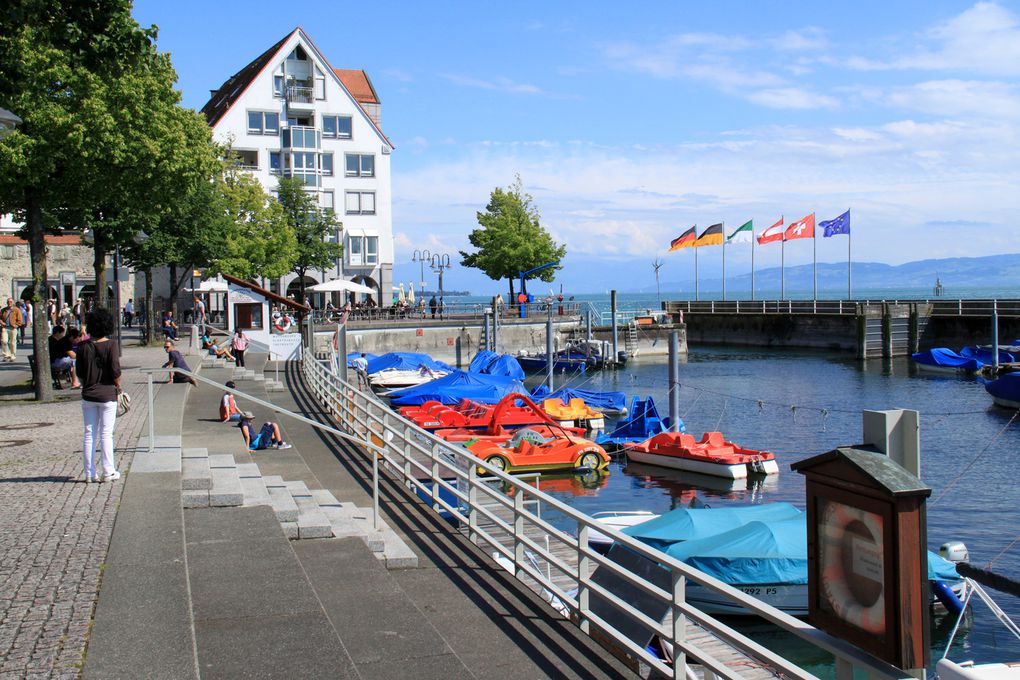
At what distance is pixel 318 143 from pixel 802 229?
3935 cm

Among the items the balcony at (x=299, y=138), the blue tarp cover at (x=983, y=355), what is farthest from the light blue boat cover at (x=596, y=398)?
the balcony at (x=299, y=138)

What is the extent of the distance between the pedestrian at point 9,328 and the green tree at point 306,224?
3383cm

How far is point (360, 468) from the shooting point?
17359 millimetres

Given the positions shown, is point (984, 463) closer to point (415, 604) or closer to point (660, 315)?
point (415, 604)

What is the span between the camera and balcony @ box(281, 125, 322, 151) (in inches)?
2960

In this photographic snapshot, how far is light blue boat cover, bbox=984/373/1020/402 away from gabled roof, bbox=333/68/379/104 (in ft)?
179

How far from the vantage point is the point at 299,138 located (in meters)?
75.3

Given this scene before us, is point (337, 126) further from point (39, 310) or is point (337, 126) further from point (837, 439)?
point (39, 310)

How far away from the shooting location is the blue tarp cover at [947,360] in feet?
216

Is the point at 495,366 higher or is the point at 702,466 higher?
the point at 495,366

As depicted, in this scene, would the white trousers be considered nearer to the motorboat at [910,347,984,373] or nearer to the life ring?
the life ring

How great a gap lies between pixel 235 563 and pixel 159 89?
69.4 feet

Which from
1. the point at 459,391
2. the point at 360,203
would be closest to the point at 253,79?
the point at 360,203

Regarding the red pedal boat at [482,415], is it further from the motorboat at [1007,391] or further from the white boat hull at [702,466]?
the motorboat at [1007,391]
